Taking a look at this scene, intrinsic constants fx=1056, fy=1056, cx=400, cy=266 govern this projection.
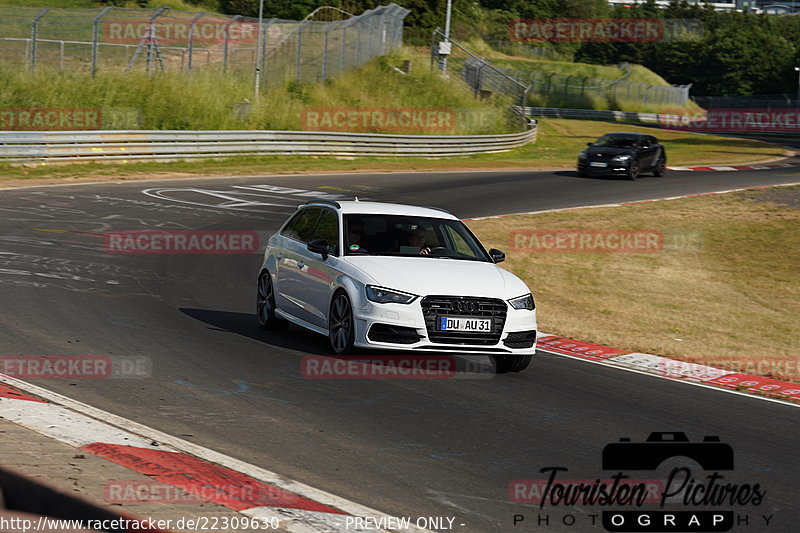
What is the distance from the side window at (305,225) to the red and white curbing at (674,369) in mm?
3010

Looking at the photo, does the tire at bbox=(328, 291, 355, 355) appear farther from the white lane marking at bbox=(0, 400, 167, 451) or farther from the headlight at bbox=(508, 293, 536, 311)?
the white lane marking at bbox=(0, 400, 167, 451)

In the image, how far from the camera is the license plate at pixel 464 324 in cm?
998

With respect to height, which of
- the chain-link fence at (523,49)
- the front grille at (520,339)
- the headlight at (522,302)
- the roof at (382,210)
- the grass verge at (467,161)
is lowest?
the grass verge at (467,161)

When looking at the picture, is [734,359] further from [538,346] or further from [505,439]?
[505,439]

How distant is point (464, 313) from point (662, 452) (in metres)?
2.91

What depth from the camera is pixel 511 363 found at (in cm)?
1049

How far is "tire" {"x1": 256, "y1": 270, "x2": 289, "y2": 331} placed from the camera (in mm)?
12188

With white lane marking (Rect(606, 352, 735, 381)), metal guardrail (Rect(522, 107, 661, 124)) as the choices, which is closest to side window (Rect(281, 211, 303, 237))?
white lane marking (Rect(606, 352, 735, 381))

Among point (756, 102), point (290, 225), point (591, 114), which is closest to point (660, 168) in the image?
point (290, 225)

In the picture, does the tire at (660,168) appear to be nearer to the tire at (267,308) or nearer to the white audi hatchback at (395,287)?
the white audi hatchback at (395,287)

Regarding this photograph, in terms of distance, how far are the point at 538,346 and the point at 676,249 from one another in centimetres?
1132

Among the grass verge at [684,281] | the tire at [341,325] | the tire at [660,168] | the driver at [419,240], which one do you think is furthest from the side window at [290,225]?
the tire at [660,168]

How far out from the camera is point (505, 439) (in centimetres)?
782

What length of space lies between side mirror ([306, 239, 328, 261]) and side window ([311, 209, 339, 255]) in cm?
9
